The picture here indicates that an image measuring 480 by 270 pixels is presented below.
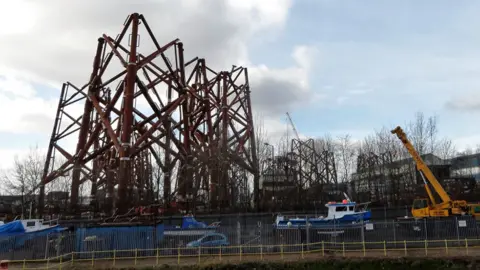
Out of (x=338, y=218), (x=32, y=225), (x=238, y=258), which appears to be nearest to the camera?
(x=238, y=258)

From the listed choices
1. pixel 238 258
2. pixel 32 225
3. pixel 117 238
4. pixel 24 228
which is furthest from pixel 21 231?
pixel 238 258

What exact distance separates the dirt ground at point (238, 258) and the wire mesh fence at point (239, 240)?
411mm

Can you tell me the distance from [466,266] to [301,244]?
8.41 metres

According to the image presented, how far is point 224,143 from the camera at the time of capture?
4241 centimetres

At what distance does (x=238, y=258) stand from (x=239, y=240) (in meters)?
1.54

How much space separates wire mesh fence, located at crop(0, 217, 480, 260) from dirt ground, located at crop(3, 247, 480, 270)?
41 cm

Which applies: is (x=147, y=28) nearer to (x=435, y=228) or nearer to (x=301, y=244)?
(x=301, y=244)

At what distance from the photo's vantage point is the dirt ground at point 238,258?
1961cm

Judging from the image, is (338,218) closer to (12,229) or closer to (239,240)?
(239,240)

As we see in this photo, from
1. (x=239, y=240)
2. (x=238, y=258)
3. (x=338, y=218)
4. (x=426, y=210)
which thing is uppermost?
(x=426, y=210)

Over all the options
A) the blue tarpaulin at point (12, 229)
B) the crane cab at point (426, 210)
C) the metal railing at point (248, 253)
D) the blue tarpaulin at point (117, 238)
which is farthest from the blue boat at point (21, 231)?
the crane cab at point (426, 210)

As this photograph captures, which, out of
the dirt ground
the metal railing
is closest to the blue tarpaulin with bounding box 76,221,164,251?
the metal railing

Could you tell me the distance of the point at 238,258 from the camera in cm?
2055

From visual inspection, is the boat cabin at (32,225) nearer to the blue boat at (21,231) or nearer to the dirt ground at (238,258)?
the blue boat at (21,231)
